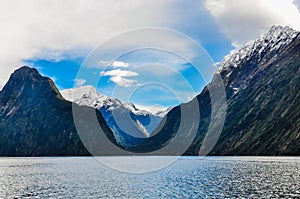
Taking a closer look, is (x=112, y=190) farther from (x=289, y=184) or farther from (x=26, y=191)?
(x=289, y=184)

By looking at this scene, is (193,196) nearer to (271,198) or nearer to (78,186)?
(271,198)

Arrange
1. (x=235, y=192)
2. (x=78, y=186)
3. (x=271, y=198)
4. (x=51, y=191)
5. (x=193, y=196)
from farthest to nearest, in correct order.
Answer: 1. (x=78, y=186)
2. (x=51, y=191)
3. (x=235, y=192)
4. (x=193, y=196)
5. (x=271, y=198)

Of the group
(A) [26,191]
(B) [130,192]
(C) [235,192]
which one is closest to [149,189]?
(B) [130,192]

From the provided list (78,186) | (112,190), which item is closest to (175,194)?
(112,190)

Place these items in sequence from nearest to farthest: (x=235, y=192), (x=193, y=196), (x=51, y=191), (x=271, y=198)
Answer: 1. (x=271, y=198)
2. (x=193, y=196)
3. (x=235, y=192)
4. (x=51, y=191)

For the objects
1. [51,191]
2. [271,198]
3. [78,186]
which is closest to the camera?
[271,198]

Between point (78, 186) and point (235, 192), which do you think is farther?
point (78, 186)

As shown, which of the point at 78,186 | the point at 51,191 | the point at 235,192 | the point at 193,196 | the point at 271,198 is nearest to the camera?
the point at 271,198

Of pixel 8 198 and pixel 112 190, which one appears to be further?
pixel 112 190

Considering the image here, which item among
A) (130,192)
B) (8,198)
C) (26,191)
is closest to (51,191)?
(26,191)
